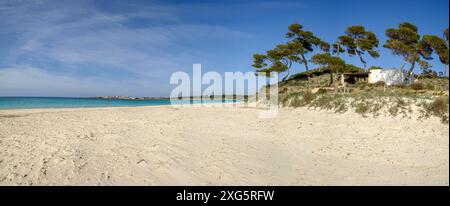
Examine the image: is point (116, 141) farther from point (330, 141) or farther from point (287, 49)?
point (287, 49)

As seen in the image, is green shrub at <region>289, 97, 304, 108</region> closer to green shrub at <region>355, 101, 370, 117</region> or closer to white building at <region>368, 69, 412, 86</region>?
green shrub at <region>355, 101, 370, 117</region>

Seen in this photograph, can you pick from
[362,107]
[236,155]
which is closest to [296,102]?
[362,107]

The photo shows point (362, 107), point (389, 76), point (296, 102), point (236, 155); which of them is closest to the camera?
point (236, 155)

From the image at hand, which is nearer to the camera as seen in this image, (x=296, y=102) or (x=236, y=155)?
(x=236, y=155)

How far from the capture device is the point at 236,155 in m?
5.74

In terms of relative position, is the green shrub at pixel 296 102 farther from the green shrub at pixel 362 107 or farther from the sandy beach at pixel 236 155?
the sandy beach at pixel 236 155

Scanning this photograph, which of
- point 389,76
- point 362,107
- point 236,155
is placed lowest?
point 236,155

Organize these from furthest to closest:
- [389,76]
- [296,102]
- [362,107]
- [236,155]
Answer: [389,76]
[296,102]
[362,107]
[236,155]

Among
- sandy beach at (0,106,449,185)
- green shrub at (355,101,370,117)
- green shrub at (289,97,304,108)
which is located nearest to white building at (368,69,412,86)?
green shrub at (289,97,304,108)

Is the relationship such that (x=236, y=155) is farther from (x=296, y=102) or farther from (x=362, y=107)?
(x=296, y=102)

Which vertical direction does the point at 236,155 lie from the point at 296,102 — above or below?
below

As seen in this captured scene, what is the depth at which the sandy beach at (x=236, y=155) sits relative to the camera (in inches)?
170
